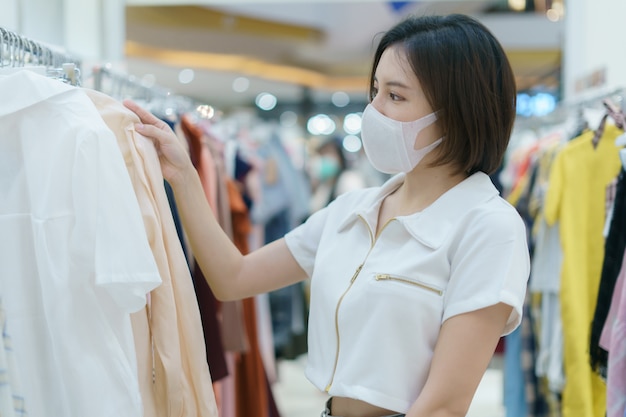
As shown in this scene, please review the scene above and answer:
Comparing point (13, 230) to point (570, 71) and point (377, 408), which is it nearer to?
point (377, 408)

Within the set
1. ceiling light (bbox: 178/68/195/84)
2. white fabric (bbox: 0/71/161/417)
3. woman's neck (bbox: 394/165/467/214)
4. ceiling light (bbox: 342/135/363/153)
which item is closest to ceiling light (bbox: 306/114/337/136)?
ceiling light (bbox: 342/135/363/153)

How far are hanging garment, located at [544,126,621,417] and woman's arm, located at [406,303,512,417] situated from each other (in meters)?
0.97

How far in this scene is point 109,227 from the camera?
53.9 inches

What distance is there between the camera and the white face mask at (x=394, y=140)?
1.61 metres

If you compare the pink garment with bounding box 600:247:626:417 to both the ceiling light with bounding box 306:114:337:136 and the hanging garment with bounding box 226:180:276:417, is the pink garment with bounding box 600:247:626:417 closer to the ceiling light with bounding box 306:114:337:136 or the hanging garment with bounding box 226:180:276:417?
the hanging garment with bounding box 226:180:276:417

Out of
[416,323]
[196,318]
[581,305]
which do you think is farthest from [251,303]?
[416,323]

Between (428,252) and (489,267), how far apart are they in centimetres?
14

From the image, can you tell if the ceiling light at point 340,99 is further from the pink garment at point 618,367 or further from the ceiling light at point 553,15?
the pink garment at point 618,367

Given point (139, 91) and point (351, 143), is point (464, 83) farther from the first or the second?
point (351, 143)

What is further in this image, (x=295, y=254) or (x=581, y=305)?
(x=581, y=305)

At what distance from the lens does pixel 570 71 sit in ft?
13.8

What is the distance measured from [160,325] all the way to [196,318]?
4.6 inches

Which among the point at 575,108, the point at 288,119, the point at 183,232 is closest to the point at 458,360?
the point at 183,232

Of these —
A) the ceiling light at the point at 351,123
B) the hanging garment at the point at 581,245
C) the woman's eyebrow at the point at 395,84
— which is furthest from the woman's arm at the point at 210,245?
the ceiling light at the point at 351,123
